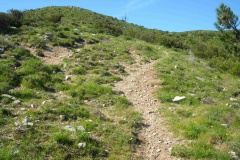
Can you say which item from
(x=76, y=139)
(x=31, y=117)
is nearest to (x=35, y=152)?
(x=76, y=139)

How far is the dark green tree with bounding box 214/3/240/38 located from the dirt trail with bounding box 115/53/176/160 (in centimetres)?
903

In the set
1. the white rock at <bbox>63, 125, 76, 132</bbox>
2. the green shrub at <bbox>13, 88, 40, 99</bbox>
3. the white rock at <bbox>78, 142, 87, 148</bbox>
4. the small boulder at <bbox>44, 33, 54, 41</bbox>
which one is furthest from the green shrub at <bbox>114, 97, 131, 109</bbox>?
the small boulder at <bbox>44, 33, 54, 41</bbox>

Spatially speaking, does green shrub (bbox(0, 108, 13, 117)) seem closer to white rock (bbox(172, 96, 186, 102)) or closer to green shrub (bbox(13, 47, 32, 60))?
white rock (bbox(172, 96, 186, 102))

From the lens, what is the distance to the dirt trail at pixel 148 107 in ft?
23.9

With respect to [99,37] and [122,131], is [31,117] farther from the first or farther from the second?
[99,37]

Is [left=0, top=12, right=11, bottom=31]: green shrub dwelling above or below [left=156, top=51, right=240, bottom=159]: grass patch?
above

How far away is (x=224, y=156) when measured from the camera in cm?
678

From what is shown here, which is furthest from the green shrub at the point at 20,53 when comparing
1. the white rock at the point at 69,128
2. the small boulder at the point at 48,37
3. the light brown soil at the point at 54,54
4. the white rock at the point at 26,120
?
the white rock at the point at 69,128

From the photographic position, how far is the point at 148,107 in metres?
10.2

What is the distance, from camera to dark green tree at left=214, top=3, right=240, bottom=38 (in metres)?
21.3

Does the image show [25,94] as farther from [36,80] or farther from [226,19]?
[226,19]

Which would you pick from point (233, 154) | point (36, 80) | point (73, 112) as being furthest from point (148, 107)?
point (36, 80)

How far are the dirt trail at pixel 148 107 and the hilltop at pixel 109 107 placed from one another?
32 millimetres

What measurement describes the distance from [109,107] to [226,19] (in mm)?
16101
